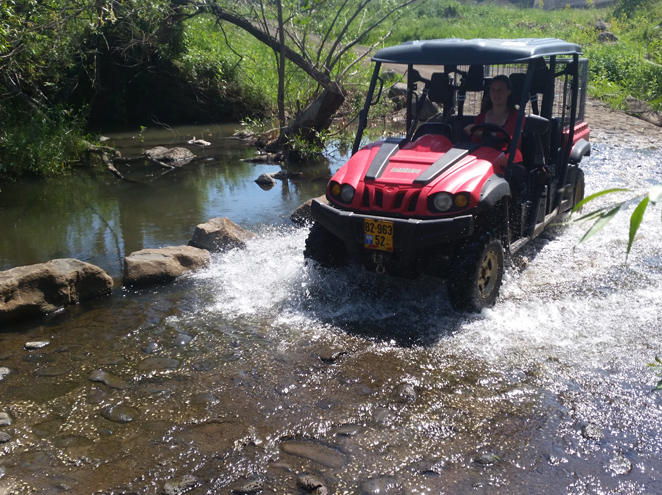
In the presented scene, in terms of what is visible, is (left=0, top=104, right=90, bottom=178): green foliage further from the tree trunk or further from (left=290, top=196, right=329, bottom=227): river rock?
(left=290, top=196, right=329, bottom=227): river rock

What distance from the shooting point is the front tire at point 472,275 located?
4945 millimetres

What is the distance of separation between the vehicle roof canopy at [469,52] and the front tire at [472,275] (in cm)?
149

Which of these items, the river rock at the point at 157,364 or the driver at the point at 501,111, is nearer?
the river rock at the point at 157,364

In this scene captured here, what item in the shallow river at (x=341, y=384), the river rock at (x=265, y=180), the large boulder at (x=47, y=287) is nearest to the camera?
the shallow river at (x=341, y=384)

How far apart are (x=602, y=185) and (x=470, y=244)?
17.3ft

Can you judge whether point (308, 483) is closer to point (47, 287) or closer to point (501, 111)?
point (47, 287)

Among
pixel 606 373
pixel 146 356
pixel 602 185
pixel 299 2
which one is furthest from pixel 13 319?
pixel 299 2

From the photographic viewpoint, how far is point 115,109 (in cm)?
1538

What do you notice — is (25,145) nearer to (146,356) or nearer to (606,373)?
(146,356)

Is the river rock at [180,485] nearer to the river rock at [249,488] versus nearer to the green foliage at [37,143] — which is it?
the river rock at [249,488]

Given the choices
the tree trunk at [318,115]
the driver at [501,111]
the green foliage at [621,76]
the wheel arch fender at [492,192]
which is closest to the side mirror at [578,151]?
the driver at [501,111]

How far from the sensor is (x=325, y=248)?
18.5ft

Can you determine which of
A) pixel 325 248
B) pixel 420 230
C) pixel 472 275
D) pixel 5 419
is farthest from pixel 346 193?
pixel 5 419

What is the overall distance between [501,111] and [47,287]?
14.3ft
